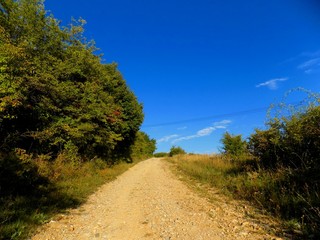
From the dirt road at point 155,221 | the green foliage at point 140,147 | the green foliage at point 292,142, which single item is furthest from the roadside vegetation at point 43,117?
the green foliage at point 140,147

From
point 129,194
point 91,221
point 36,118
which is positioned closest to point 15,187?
point 91,221

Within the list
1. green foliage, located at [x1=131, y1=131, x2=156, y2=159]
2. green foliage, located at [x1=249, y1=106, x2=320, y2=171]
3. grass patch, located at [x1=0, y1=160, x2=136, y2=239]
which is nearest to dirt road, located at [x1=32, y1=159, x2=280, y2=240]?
grass patch, located at [x1=0, y1=160, x2=136, y2=239]

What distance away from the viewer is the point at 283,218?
5.47 meters

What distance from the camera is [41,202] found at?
657 centimetres

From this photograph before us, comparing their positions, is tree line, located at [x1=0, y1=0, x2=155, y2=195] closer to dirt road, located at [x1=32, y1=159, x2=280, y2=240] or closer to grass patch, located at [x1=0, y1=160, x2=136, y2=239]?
grass patch, located at [x1=0, y1=160, x2=136, y2=239]

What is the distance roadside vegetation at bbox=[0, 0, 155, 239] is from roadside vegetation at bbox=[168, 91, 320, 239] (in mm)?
5813

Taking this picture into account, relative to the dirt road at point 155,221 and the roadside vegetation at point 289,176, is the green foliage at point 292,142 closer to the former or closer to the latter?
the roadside vegetation at point 289,176

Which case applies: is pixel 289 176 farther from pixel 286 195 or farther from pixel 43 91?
pixel 43 91

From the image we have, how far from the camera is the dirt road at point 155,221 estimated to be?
4759mm

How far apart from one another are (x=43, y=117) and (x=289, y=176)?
1086 centimetres

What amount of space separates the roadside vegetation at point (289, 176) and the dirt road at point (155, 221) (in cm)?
78

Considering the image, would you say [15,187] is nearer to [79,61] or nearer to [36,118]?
[36,118]

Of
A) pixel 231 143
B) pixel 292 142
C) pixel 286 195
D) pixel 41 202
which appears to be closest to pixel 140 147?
pixel 231 143

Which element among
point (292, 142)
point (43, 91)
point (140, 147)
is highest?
point (140, 147)
